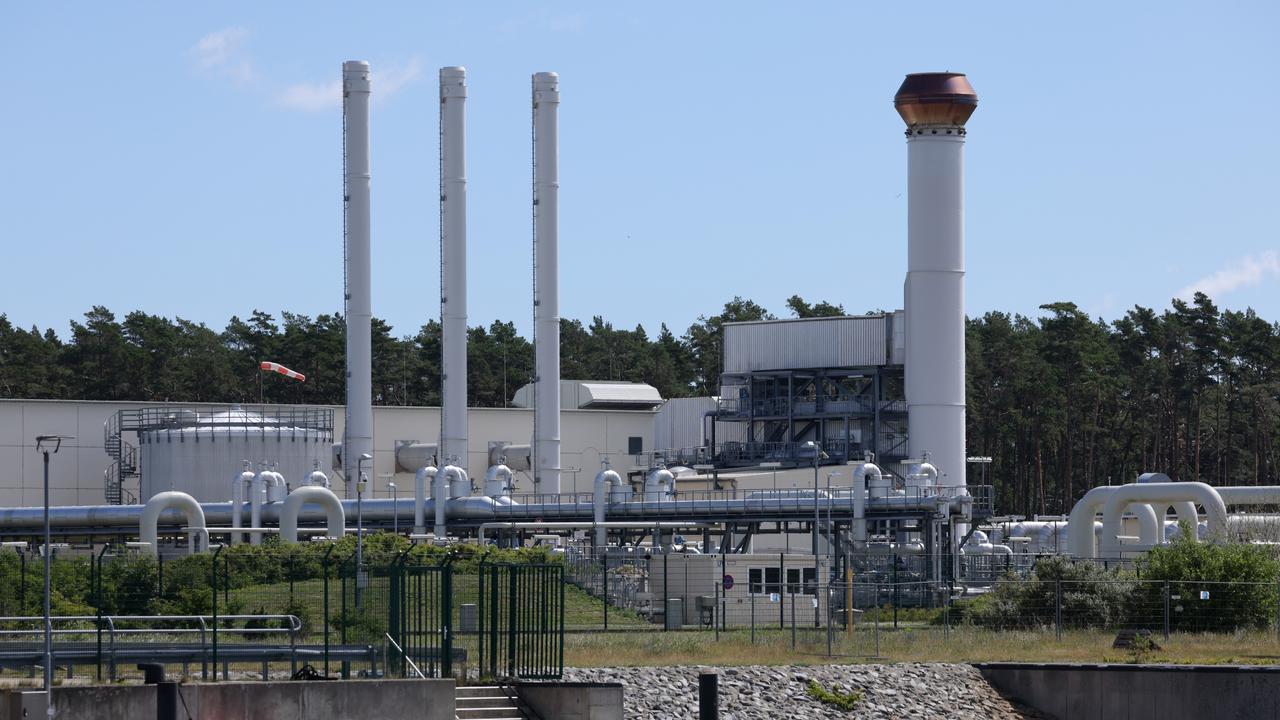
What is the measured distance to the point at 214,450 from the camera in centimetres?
8769

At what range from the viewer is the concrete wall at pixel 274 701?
30031mm

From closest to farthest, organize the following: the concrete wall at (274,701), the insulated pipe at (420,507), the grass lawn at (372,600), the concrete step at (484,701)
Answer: the concrete wall at (274,701) < the concrete step at (484,701) < the grass lawn at (372,600) < the insulated pipe at (420,507)

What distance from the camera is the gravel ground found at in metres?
36.5

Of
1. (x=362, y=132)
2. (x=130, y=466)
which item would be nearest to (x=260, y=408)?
(x=130, y=466)

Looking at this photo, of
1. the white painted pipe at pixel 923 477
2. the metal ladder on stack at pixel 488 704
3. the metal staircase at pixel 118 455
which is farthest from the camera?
the metal staircase at pixel 118 455

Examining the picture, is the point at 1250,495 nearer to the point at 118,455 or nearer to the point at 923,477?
the point at 923,477

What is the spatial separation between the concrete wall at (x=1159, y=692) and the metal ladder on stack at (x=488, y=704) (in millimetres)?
12371

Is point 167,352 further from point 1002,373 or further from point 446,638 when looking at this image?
point 446,638

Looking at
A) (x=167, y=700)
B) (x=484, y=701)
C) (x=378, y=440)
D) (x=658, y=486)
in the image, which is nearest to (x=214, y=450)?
(x=378, y=440)

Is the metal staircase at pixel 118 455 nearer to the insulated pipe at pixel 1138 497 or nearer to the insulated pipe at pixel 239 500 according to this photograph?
the insulated pipe at pixel 239 500

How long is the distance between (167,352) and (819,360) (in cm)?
7098

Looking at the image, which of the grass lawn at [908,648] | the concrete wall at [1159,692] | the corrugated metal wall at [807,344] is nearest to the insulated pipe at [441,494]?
the corrugated metal wall at [807,344]

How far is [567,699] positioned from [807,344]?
59.5 metres

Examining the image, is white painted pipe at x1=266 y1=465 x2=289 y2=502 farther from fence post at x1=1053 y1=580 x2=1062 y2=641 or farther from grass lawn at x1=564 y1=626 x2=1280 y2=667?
fence post at x1=1053 y1=580 x2=1062 y2=641
